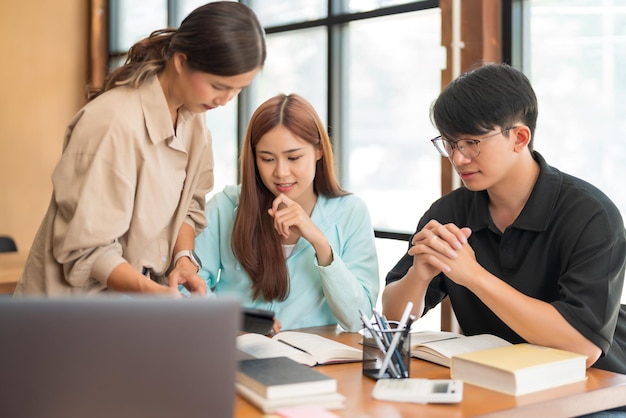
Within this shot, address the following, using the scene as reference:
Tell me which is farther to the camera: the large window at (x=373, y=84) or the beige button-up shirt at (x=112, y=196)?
the large window at (x=373, y=84)

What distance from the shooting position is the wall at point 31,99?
6.54 metres

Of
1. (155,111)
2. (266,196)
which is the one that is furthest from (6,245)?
(155,111)

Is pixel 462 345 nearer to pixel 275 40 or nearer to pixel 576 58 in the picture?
pixel 576 58

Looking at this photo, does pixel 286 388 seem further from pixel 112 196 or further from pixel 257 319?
pixel 112 196

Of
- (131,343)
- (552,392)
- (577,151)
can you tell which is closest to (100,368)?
(131,343)

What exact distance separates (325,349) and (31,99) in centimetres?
569

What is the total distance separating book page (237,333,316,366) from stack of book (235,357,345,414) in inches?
7.5

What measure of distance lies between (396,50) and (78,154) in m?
2.61

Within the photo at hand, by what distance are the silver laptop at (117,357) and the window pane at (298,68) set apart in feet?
11.7

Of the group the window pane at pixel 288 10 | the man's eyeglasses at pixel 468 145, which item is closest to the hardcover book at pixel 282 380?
the man's eyeglasses at pixel 468 145

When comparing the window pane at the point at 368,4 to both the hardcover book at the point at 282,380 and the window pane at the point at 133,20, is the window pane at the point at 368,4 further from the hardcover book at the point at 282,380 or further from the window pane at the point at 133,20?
the hardcover book at the point at 282,380

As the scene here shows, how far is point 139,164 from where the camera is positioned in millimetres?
1793

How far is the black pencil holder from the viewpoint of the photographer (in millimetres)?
1485

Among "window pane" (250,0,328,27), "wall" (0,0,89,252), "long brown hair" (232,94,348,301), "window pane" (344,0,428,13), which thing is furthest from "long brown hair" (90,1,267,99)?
"wall" (0,0,89,252)
